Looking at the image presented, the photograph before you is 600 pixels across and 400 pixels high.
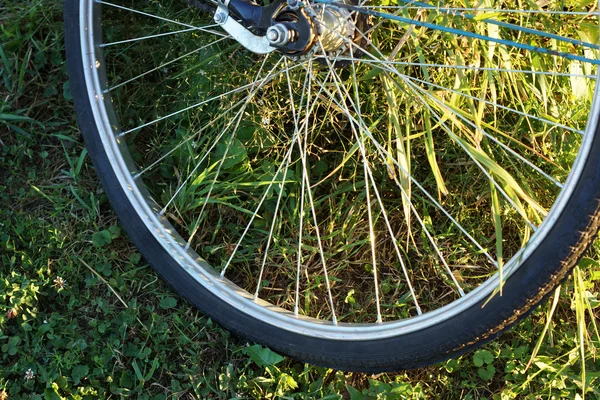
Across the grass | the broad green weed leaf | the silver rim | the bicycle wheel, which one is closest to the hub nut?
the bicycle wheel

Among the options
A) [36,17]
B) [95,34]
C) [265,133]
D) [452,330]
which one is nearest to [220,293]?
[265,133]

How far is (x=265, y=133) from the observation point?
2219mm

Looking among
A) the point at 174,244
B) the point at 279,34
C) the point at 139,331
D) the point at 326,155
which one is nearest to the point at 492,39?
the point at 279,34

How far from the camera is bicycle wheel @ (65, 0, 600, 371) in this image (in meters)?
1.95

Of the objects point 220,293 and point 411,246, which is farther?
point 411,246

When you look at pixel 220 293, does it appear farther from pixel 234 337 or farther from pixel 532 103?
pixel 532 103

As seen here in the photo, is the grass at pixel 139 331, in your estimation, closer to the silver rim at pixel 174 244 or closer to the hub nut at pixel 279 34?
the silver rim at pixel 174 244

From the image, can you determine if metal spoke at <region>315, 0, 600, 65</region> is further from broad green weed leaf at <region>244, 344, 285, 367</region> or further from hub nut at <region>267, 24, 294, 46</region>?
broad green weed leaf at <region>244, 344, 285, 367</region>

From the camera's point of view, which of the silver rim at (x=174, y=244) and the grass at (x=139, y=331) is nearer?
the silver rim at (x=174, y=244)

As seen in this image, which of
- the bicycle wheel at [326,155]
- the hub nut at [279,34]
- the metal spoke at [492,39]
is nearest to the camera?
the metal spoke at [492,39]

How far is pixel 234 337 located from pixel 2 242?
2.48ft

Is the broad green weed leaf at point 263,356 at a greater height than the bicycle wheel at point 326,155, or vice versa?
the bicycle wheel at point 326,155

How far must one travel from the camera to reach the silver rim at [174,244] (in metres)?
1.82

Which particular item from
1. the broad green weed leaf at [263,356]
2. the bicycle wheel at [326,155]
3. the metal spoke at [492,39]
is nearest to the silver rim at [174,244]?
the bicycle wheel at [326,155]
